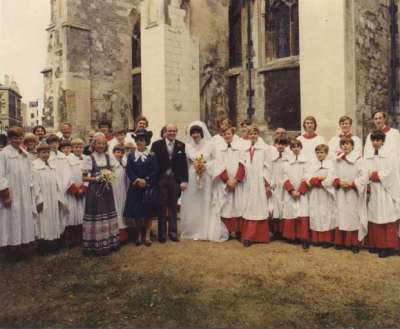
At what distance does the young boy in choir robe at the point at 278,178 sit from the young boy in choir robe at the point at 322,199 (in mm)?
546

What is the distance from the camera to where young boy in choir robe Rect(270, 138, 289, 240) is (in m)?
6.48

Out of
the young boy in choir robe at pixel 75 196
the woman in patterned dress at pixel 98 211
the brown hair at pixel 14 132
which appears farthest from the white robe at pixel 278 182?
the brown hair at pixel 14 132

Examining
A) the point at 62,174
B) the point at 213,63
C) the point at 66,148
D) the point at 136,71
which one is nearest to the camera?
the point at 62,174

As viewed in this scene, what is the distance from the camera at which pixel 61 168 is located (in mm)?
6406

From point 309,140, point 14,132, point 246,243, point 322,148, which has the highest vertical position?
point 14,132

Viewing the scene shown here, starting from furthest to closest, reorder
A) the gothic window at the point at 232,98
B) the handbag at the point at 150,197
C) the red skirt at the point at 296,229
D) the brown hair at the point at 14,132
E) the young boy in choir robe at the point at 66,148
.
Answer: the gothic window at the point at 232,98, the young boy in choir robe at the point at 66,148, the handbag at the point at 150,197, the red skirt at the point at 296,229, the brown hair at the point at 14,132

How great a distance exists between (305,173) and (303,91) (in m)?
3.54

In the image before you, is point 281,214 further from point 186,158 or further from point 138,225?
point 138,225

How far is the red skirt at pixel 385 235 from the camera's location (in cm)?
547

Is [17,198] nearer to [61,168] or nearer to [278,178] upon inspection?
[61,168]

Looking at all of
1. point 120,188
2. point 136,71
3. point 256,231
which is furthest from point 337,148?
point 136,71

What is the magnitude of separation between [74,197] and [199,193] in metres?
2.09

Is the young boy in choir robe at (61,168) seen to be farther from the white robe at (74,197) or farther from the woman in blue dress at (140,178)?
Result: the woman in blue dress at (140,178)

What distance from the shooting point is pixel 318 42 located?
8.80 metres
